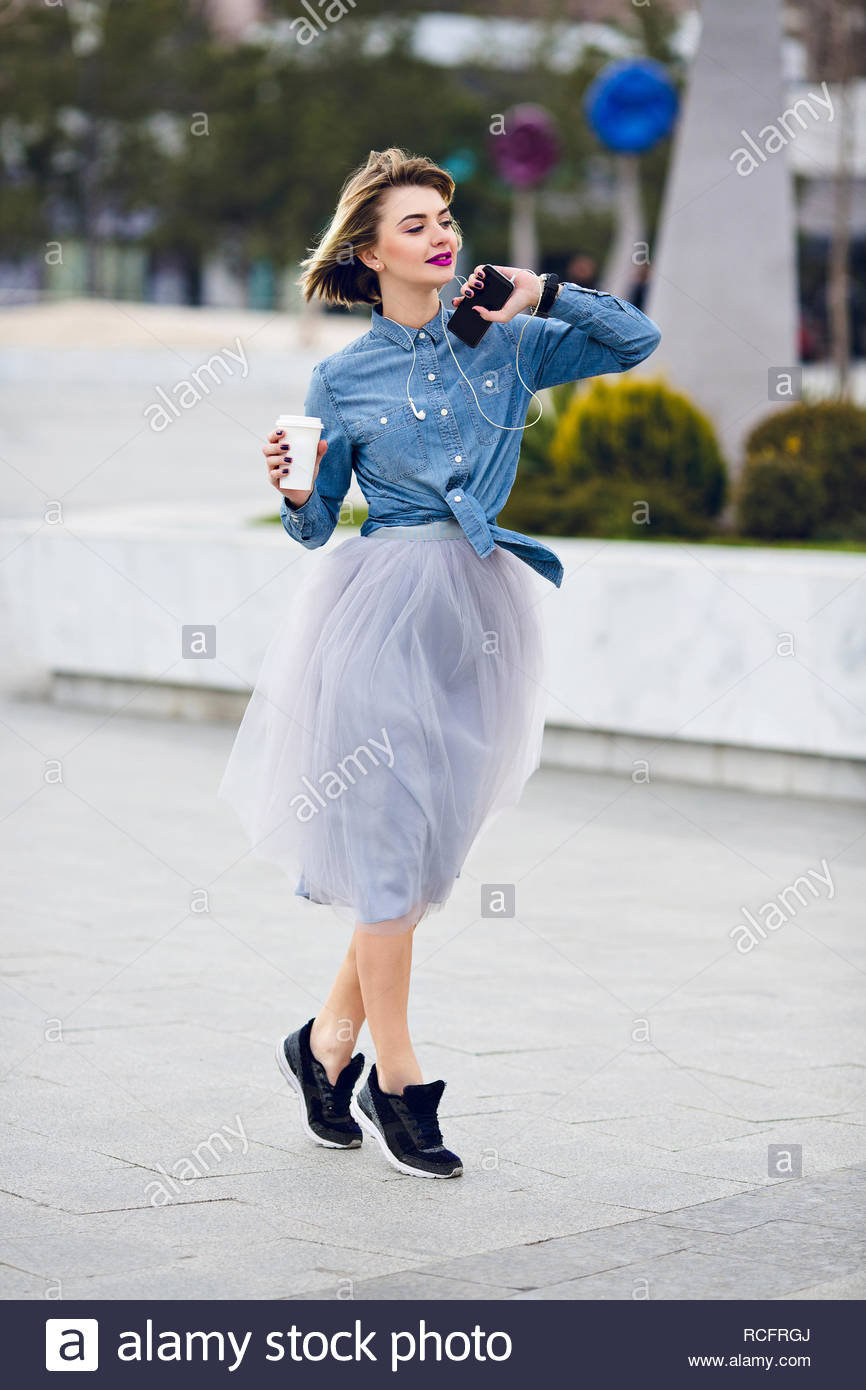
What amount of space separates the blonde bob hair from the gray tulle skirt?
21.6 inches

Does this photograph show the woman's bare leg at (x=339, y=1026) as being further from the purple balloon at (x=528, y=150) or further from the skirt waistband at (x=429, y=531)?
the purple balloon at (x=528, y=150)

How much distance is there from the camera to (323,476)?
420 centimetres

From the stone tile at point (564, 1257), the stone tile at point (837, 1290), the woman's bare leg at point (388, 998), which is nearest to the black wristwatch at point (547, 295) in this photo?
the woman's bare leg at point (388, 998)

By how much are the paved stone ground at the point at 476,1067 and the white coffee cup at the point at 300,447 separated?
1.48 m

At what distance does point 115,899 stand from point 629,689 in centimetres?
315

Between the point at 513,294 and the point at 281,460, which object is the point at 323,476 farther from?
the point at 513,294

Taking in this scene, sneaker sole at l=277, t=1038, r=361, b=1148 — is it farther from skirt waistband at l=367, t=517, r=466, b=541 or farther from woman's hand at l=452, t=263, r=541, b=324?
woman's hand at l=452, t=263, r=541, b=324

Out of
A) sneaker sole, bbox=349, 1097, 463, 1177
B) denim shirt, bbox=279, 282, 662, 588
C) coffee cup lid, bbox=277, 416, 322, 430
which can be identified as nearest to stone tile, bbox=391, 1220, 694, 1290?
sneaker sole, bbox=349, 1097, 463, 1177

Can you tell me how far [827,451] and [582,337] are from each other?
7.45m

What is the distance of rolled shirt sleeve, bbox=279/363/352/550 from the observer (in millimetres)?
4133

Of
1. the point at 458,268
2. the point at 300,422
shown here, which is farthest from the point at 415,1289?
the point at 458,268

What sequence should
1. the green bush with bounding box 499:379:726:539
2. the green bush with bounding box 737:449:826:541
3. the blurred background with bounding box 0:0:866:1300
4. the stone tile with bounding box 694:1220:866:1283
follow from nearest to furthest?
Result: 1. the stone tile with bounding box 694:1220:866:1283
2. the blurred background with bounding box 0:0:866:1300
3. the green bush with bounding box 737:449:826:541
4. the green bush with bounding box 499:379:726:539

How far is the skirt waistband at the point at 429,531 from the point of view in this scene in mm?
4141
